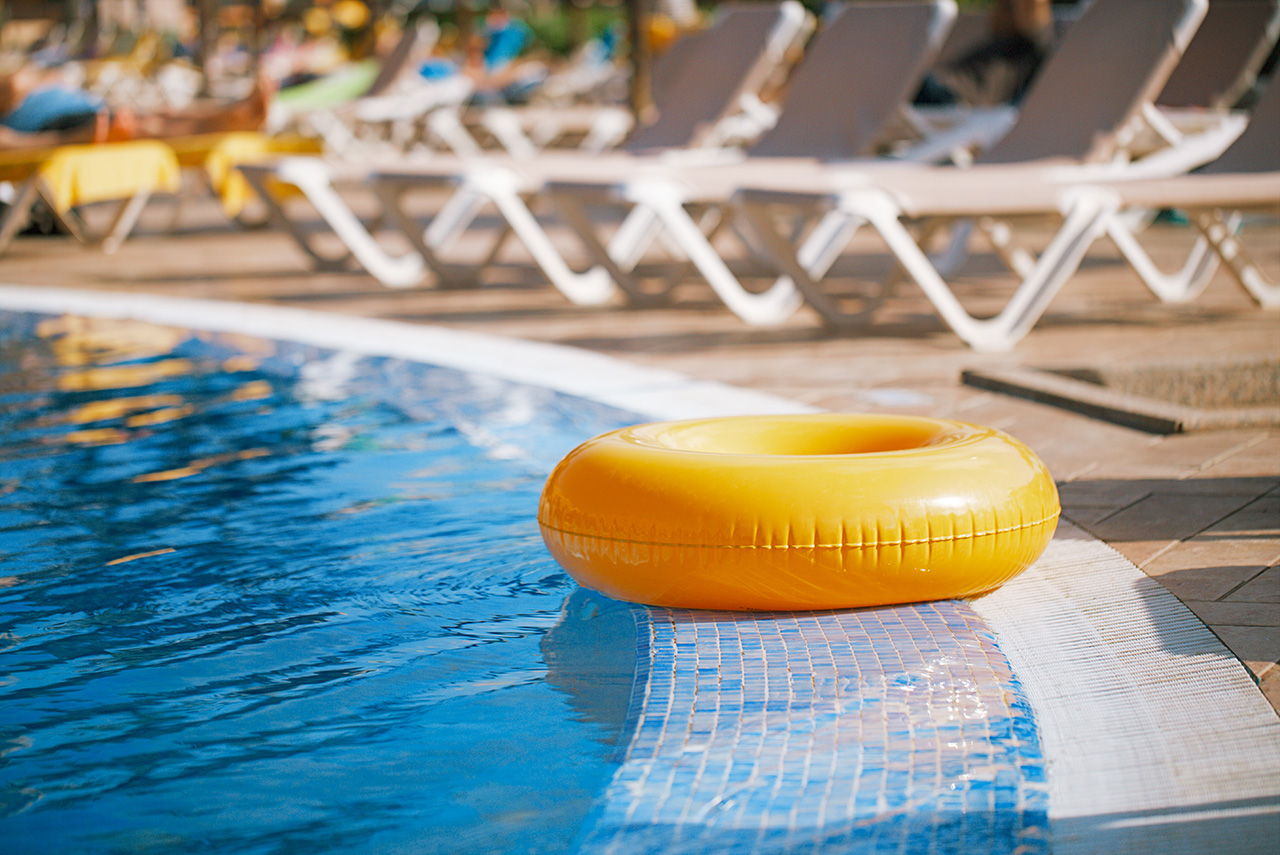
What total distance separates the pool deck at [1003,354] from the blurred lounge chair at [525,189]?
0.64 ft

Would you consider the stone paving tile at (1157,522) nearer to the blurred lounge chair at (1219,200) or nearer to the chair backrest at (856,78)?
the blurred lounge chair at (1219,200)

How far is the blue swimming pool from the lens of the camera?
6.89 ft

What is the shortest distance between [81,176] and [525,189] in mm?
3682

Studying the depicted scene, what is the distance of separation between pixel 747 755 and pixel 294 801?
0.70 m

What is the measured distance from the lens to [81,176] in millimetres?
9289

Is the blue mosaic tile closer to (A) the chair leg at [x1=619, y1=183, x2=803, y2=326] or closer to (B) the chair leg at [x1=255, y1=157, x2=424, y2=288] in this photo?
(A) the chair leg at [x1=619, y1=183, x2=803, y2=326]

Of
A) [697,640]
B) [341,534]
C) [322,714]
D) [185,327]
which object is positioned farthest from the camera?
[185,327]

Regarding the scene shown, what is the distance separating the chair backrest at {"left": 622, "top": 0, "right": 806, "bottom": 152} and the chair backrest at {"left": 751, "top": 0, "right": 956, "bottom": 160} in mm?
375

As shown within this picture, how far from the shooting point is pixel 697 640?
2717 mm

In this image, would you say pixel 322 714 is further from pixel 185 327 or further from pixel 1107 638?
pixel 185 327

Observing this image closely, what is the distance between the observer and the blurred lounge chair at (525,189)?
23.7 ft

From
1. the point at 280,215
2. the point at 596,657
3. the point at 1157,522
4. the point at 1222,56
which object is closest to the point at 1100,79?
the point at 1222,56

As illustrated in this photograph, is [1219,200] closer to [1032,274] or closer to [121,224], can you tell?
[1032,274]

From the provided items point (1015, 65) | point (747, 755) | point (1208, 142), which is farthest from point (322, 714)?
point (1015, 65)
